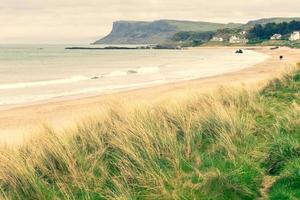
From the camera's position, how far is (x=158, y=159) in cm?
713

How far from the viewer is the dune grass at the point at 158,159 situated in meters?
6.12

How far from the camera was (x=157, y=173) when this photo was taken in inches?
257

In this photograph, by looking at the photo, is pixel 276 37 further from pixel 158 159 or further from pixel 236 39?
pixel 158 159

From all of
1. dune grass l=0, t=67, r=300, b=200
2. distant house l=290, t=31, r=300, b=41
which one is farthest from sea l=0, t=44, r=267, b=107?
distant house l=290, t=31, r=300, b=41

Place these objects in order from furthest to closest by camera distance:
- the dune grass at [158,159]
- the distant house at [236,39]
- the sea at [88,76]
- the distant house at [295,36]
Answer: the distant house at [236,39], the distant house at [295,36], the sea at [88,76], the dune grass at [158,159]

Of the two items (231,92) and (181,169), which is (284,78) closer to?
(231,92)

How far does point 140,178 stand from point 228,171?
1389 mm

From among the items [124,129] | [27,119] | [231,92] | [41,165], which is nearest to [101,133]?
[124,129]

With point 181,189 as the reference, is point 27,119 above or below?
below

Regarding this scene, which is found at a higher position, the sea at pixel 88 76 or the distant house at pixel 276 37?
the sea at pixel 88 76

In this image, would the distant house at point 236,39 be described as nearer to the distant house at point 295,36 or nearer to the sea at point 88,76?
the distant house at point 295,36

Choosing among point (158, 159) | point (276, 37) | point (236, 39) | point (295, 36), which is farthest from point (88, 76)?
point (236, 39)

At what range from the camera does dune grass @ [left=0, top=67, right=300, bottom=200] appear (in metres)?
6.12

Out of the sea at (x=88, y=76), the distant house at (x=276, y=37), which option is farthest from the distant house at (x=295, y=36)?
the sea at (x=88, y=76)
